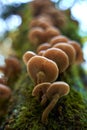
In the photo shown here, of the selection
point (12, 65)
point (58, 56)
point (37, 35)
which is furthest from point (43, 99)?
point (37, 35)

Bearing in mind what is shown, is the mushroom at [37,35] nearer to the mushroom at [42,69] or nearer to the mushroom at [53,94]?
the mushroom at [42,69]

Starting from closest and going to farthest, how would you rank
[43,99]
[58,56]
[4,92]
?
[43,99], [58,56], [4,92]

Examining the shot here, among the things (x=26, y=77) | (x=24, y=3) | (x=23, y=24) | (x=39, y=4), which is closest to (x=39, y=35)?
(x=26, y=77)

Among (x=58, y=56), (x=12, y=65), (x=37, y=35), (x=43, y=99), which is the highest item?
(x=37, y=35)

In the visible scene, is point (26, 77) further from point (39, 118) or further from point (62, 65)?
point (39, 118)

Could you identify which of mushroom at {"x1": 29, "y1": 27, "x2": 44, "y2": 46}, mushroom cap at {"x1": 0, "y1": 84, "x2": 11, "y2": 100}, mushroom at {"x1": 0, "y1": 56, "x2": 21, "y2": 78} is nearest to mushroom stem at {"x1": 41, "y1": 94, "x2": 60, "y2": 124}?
mushroom cap at {"x1": 0, "y1": 84, "x2": 11, "y2": 100}

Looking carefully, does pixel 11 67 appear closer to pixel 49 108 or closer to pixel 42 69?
pixel 42 69

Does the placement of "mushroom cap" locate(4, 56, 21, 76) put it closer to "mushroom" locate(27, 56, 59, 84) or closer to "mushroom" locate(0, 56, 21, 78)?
"mushroom" locate(0, 56, 21, 78)
